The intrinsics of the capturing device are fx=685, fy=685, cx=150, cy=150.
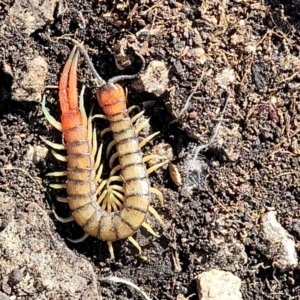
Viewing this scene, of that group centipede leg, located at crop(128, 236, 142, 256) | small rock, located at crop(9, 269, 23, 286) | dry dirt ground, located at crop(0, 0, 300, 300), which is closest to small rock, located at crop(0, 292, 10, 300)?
small rock, located at crop(9, 269, 23, 286)

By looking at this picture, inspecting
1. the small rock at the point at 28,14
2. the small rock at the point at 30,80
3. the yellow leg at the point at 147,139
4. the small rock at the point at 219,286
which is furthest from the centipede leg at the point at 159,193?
the small rock at the point at 28,14

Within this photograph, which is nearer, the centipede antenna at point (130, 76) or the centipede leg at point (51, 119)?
the centipede antenna at point (130, 76)

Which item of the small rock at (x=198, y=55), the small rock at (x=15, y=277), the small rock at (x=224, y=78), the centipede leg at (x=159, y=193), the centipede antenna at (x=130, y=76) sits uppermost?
the small rock at (x=198, y=55)

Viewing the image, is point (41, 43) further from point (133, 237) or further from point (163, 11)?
point (133, 237)

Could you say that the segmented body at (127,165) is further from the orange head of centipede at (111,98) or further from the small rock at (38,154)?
the small rock at (38,154)

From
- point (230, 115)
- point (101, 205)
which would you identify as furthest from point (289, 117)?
point (101, 205)

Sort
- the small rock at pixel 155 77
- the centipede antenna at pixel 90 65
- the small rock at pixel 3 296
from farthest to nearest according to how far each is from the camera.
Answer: the centipede antenna at pixel 90 65 < the small rock at pixel 155 77 < the small rock at pixel 3 296

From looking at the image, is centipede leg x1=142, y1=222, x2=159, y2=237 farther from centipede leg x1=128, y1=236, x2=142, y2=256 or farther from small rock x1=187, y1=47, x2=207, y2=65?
small rock x1=187, y1=47, x2=207, y2=65
